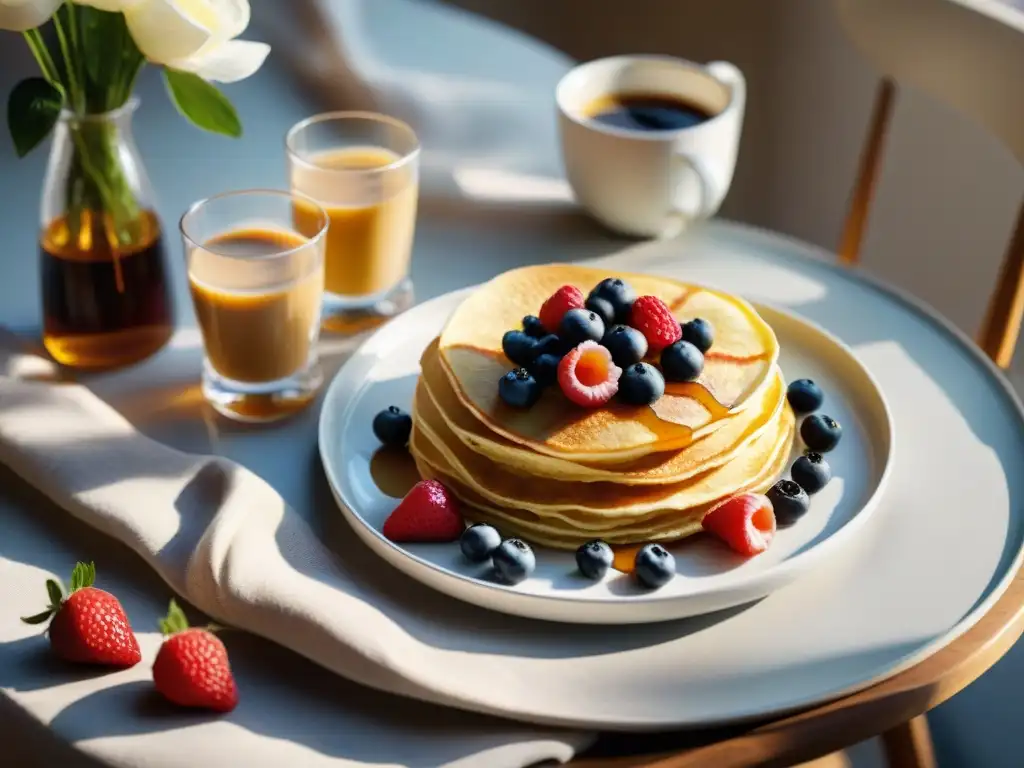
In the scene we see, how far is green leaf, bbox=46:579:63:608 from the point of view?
96 cm

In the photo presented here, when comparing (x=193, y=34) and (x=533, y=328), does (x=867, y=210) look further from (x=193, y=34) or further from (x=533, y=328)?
(x=193, y=34)

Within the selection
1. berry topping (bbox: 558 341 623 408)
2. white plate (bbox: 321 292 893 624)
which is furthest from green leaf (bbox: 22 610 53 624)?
berry topping (bbox: 558 341 623 408)

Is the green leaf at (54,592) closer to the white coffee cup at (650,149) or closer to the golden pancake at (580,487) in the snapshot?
the golden pancake at (580,487)

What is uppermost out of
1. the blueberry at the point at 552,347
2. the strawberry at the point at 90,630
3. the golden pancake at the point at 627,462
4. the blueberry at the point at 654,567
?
the blueberry at the point at 552,347

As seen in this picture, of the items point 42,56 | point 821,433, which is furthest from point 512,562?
point 42,56

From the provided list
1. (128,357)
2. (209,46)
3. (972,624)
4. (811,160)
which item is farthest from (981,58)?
(811,160)

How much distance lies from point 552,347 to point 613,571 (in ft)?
0.73

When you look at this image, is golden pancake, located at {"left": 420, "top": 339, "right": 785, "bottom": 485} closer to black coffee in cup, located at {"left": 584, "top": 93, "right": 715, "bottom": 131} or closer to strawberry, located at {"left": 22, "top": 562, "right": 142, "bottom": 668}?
strawberry, located at {"left": 22, "top": 562, "right": 142, "bottom": 668}

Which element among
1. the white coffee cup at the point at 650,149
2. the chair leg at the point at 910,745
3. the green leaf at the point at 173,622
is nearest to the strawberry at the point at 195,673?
the green leaf at the point at 173,622

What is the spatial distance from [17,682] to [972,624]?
2.47 ft

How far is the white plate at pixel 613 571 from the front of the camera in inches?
38.6

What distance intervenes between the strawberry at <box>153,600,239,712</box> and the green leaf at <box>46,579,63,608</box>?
11 cm

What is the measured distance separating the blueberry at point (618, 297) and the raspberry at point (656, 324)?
0.02 metres

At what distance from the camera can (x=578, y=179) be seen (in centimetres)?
154
